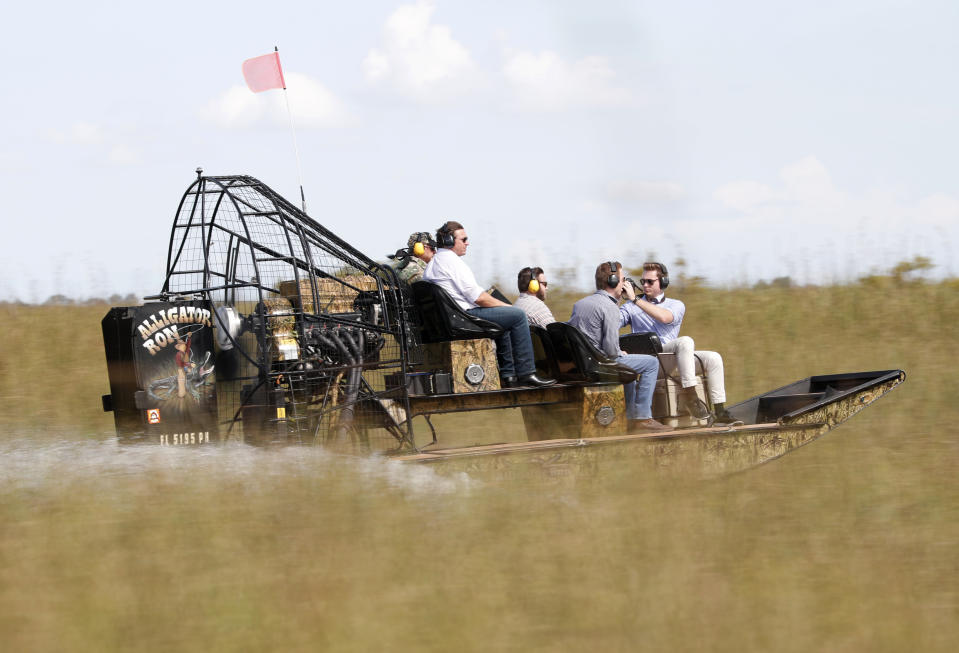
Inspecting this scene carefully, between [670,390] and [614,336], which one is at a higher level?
[614,336]

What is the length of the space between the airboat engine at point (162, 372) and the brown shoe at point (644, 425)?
354 centimetres

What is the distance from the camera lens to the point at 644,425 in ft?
26.5

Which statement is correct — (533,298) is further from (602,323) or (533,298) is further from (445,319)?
(445,319)

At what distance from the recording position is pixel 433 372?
25.2 ft

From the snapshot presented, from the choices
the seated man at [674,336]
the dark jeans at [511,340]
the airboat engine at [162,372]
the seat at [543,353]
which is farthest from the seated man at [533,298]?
the airboat engine at [162,372]

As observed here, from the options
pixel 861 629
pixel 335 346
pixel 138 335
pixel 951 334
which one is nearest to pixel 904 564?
pixel 861 629

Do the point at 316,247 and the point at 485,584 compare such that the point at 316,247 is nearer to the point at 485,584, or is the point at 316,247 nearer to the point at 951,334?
the point at 485,584

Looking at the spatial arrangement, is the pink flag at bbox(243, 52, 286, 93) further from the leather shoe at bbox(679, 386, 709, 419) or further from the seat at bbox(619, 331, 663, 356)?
the leather shoe at bbox(679, 386, 709, 419)

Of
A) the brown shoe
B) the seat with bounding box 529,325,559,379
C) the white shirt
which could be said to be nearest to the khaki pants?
the brown shoe

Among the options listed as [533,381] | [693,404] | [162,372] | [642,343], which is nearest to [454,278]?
[533,381]

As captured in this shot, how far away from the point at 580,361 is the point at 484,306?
3.01ft

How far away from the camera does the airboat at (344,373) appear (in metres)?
6.83

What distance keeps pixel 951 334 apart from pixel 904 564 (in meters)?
10.1

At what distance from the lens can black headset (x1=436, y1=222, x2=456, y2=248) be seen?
24.8 feet
